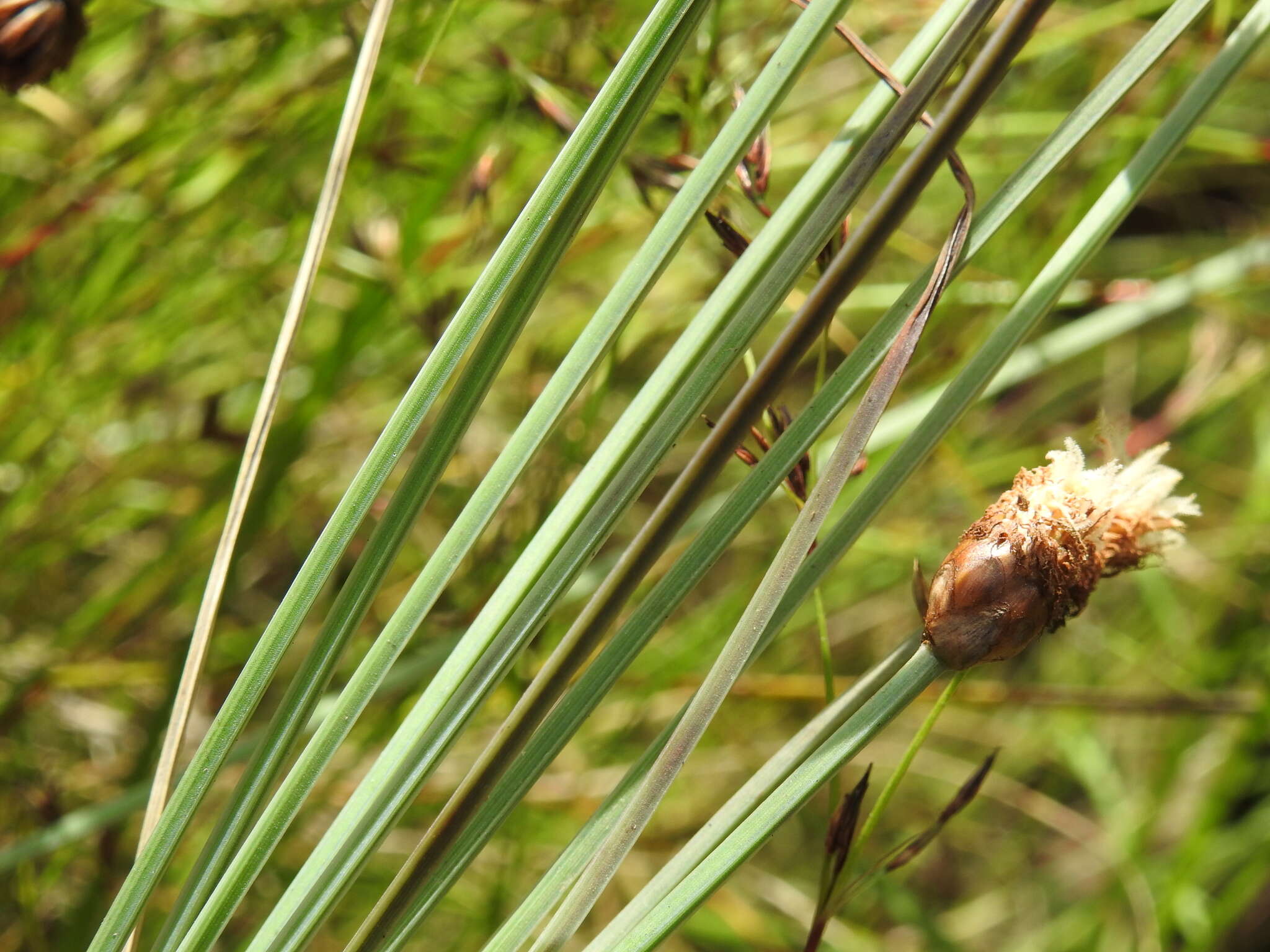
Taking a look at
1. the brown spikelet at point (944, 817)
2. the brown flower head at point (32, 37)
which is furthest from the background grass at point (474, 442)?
the brown spikelet at point (944, 817)

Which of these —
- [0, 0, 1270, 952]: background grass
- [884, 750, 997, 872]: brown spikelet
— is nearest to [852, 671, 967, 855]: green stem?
[884, 750, 997, 872]: brown spikelet

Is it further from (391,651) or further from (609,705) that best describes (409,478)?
(609,705)

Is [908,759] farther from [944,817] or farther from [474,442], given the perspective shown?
[474,442]

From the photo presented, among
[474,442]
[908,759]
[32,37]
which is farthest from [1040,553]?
[474,442]

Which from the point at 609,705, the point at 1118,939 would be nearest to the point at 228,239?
the point at 609,705

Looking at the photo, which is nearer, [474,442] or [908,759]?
[908,759]

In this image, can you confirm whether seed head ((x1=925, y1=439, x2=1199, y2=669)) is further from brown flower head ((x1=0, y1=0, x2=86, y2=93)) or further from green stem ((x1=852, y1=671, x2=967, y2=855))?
brown flower head ((x1=0, y1=0, x2=86, y2=93))

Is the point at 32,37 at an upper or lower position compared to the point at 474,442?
lower
